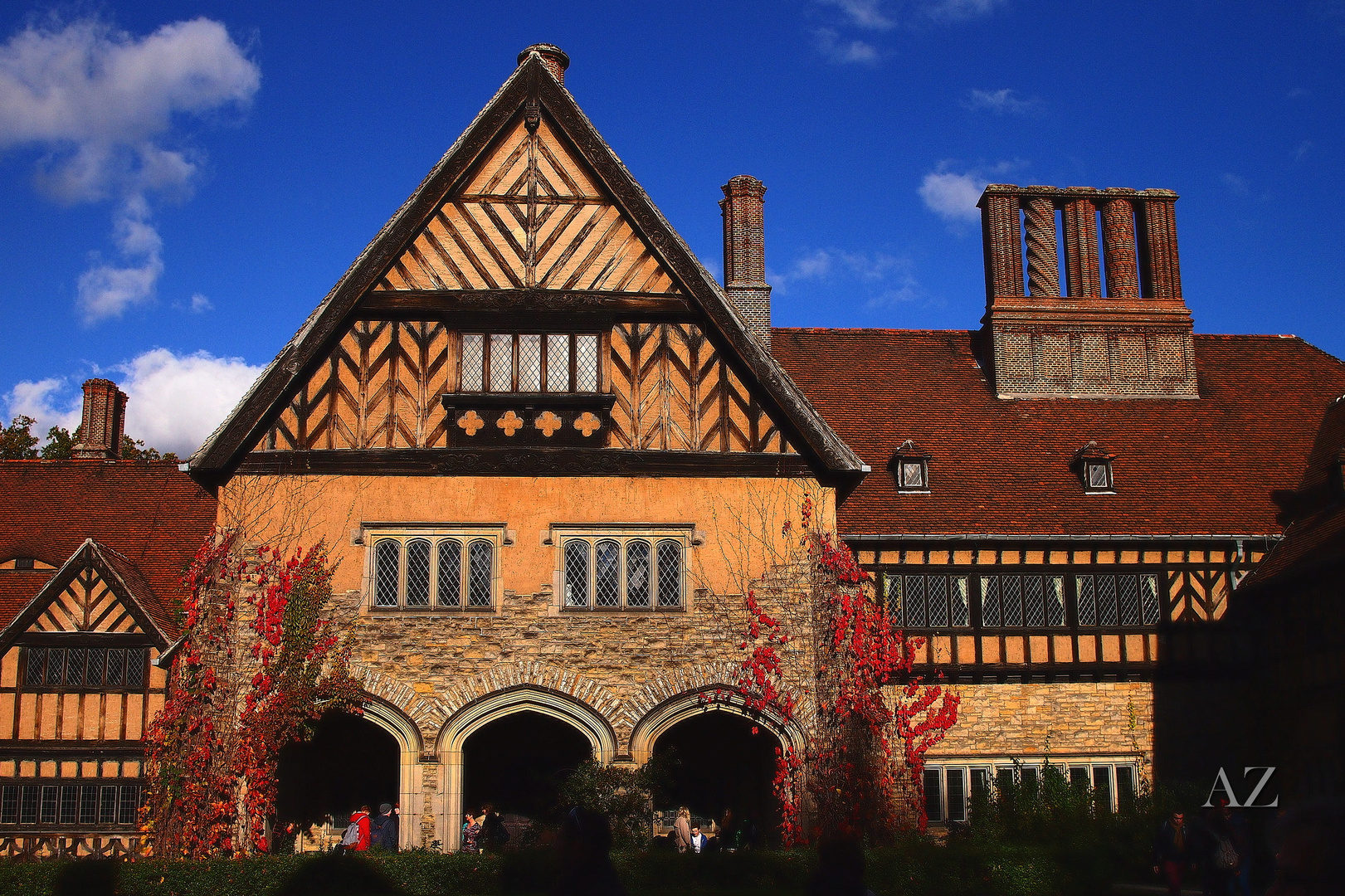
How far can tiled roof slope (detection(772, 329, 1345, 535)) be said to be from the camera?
18672mm

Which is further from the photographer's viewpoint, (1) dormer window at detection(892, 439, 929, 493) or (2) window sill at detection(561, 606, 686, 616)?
(1) dormer window at detection(892, 439, 929, 493)

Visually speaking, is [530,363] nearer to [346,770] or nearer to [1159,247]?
[346,770]

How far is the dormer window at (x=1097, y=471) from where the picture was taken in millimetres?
19250

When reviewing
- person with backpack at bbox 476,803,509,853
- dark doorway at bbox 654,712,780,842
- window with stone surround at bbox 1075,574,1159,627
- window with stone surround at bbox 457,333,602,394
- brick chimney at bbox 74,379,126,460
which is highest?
brick chimney at bbox 74,379,126,460

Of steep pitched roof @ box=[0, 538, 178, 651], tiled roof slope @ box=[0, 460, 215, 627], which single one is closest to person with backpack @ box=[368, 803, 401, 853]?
steep pitched roof @ box=[0, 538, 178, 651]

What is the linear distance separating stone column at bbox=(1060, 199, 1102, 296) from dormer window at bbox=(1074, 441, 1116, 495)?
15.4 feet

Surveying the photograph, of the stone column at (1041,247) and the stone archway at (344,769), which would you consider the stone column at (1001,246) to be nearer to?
the stone column at (1041,247)

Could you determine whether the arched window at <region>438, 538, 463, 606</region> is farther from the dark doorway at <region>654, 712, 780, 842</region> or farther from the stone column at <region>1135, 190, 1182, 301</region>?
the stone column at <region>1135, 190, 1182, 301</region>

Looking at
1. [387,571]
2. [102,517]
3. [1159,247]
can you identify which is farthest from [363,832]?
[1159,247]

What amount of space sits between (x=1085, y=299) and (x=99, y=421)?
71.0 ft

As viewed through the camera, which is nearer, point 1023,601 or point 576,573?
point 576,573

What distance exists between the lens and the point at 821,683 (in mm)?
14500

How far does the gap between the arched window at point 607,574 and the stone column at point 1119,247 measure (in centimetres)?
1314

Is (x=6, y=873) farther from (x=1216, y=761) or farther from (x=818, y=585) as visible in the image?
(x=1216, y=761)
